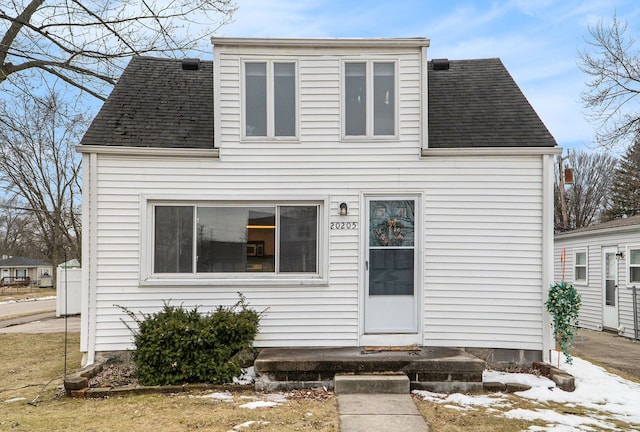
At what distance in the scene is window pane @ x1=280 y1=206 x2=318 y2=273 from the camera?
273 inches

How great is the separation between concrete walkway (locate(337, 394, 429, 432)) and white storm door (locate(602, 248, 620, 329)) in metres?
9.86

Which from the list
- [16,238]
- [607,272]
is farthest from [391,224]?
[16,238]

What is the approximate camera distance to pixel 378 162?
693cm

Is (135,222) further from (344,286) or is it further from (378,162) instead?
(378,162)

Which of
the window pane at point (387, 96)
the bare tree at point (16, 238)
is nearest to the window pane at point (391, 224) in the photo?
the window pane at point (387, 96)

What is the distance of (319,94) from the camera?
6.96 metres

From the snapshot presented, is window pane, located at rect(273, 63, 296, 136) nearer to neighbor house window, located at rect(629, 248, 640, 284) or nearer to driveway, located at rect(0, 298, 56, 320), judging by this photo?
neighbor house window, located at rect(629, 248, 640, 284)

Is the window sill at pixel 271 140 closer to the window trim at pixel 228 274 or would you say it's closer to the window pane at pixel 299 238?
the window trim at pixel 228 274

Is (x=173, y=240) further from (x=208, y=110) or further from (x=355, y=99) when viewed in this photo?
(x=355, y=99)

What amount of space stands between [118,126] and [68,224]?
24.7m

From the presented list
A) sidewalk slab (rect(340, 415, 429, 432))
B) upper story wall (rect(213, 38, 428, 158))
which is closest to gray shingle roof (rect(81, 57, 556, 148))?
upper story wall (rect(213, 38, 428, 158))

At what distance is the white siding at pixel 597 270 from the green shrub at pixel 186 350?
10.7m

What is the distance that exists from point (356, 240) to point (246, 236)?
1705 millimetres

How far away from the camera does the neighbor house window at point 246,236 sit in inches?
271
